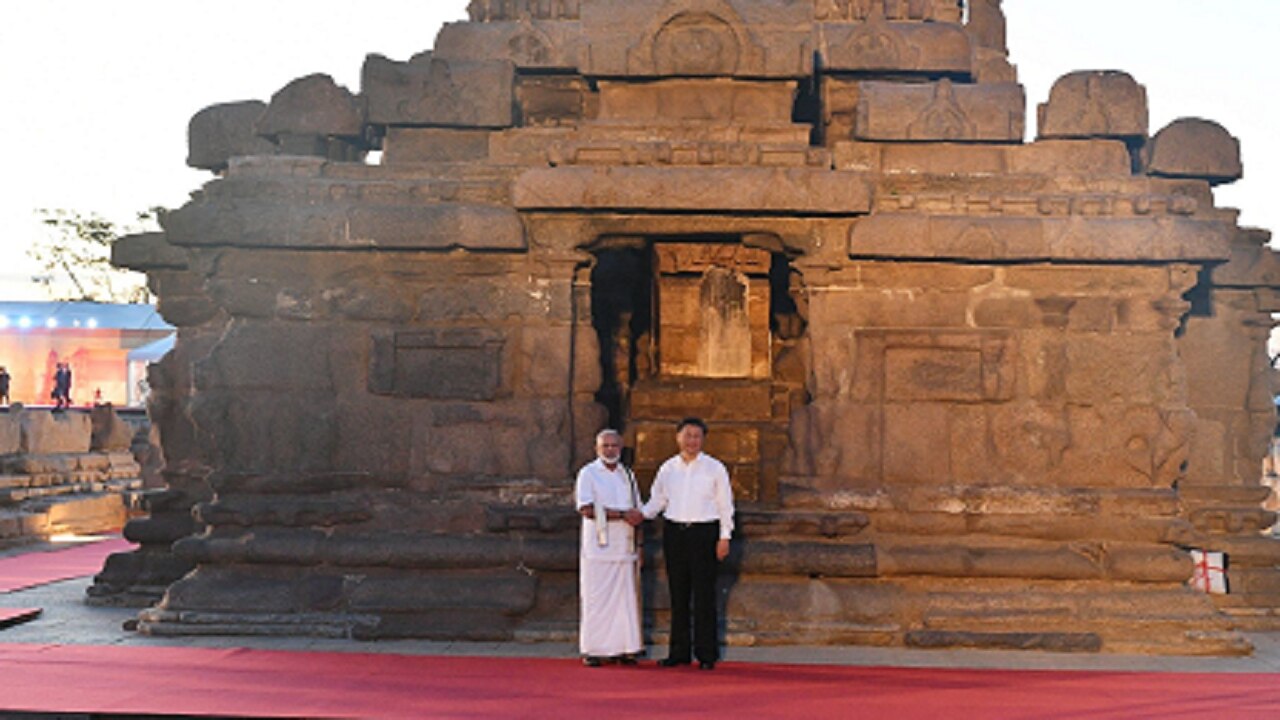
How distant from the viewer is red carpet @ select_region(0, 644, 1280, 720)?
5.91m

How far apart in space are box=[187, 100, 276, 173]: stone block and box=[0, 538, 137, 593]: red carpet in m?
3.82

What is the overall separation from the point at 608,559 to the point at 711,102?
329 centimetres

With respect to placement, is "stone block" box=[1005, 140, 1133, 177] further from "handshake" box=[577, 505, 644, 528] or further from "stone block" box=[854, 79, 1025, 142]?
"handshake" box=[577, 505, 644, 528]

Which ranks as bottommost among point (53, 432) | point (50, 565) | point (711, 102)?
point (50, 565)

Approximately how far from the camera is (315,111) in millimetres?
8930

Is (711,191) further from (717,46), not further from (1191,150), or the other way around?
(1191,150)

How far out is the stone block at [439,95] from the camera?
879 centimetres

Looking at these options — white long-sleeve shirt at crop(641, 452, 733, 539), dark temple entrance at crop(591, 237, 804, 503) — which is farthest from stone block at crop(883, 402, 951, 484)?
dark temple entrance at crop(591, 237, 804, 503)

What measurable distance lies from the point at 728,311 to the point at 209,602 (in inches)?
210

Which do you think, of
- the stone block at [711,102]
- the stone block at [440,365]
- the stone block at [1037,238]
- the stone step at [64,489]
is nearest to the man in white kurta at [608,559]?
the stone block at [440,365]

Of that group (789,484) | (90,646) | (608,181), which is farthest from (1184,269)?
(90,646)

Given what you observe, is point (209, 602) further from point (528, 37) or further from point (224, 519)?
point (528, 37)

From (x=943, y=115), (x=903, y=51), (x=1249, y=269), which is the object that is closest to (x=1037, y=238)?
(x=943, y=115)

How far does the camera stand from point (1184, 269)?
812 cm
